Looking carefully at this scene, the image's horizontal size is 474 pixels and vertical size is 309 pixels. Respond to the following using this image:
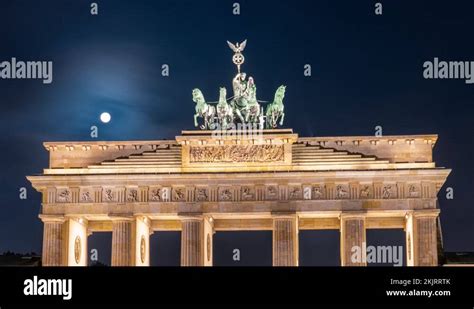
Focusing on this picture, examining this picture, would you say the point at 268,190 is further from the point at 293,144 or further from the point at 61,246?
the point at 61,246

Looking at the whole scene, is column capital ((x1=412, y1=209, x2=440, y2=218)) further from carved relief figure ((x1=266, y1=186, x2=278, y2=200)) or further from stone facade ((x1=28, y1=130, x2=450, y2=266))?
carved relief figure ((x1=266, y1=186, x2=278, y2=200))

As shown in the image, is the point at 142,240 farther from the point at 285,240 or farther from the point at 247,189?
the point at 285,240

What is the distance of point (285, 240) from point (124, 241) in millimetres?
10025

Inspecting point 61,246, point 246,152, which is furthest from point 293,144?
point 61,246

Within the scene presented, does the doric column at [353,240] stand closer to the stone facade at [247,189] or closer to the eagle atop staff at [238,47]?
the stone facade at [247,189]

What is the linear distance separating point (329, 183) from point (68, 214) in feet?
54.0

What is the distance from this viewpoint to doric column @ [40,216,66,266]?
64.9 meters

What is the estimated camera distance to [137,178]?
65500mm

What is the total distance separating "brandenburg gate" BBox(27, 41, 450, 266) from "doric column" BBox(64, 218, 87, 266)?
0.30ft

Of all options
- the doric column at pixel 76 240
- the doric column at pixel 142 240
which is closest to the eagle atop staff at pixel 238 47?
the doric column at pixel 142 240

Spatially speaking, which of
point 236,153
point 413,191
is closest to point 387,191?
point 413,191

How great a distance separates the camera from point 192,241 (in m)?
65.1
